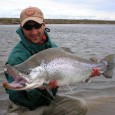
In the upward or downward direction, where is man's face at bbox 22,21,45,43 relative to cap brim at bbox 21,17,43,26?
downward

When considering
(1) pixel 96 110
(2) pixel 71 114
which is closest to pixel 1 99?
(1) pixel 96 110

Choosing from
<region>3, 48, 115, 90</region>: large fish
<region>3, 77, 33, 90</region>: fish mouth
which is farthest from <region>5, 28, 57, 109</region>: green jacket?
<region>3, 77, 33, 90</region>: fish mouth

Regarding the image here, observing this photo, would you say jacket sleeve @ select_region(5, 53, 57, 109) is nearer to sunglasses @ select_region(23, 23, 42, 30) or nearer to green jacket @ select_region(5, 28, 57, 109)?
green jacket @ select_region(5, 28, 57, 109)

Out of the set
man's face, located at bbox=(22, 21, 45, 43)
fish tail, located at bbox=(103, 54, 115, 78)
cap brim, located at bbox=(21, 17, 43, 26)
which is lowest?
fish tail, located at bbox=(103, 54, 115, 78)

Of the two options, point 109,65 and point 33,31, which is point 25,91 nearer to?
Result: point 33,31

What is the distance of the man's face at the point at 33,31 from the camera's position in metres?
5.94

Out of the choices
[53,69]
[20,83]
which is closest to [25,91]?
[53,69]

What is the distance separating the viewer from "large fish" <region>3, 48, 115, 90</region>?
4859 millimetres

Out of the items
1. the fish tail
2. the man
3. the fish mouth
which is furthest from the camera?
the fish tail

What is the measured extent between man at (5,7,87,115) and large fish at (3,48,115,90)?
512mm

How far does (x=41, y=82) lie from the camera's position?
5.04 meters

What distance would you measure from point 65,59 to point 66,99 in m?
1.29

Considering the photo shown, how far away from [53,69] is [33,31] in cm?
103

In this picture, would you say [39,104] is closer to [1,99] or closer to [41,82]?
[41,82]
